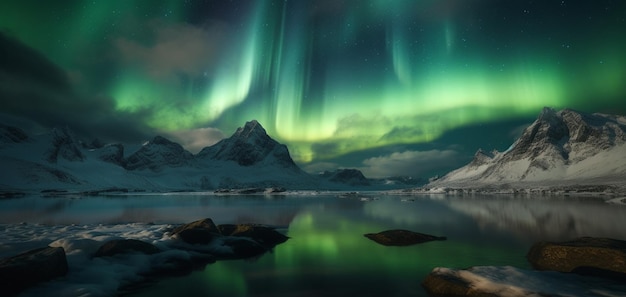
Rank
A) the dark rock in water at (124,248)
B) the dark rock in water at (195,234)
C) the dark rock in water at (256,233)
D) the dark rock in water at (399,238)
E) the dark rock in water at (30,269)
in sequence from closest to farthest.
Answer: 1. the dark rock in water at (30,269)
2. the dark rock in water at (124,248)
3. the dark rock in water at (195,234)
4. the dark rock in water at (399,238)
5. the dark rock in water at (256,233)

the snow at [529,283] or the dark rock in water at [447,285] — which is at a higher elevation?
the snow at [529,283]

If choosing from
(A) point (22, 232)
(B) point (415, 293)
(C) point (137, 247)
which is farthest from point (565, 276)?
(A) point (22, 232)

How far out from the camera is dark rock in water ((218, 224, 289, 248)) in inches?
1071

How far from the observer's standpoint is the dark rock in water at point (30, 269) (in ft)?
42.6

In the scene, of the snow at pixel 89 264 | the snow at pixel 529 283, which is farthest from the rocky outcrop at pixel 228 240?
the snow at pixel 529 283

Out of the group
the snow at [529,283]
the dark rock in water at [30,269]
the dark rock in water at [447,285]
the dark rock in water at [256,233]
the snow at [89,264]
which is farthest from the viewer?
the dark rock in water at [256,233]

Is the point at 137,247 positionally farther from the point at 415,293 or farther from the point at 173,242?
the point at 415,293

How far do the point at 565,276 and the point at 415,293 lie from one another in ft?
20.4

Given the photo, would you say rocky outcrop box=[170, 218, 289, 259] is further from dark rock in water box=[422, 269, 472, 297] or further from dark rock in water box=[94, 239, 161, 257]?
dark rock in water box=[422, 269, 472, 297]

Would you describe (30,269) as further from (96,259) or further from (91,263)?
(96,259)

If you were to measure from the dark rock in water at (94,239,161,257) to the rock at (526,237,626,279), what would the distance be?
2099 cm

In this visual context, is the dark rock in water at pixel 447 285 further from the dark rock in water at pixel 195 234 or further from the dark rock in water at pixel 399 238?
the dark rock in water at pixel 195 234

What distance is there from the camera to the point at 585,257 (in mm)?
16172

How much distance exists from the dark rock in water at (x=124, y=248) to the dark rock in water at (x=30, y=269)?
289cm
